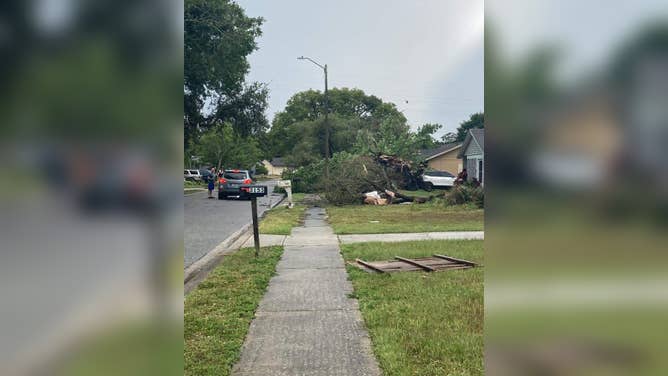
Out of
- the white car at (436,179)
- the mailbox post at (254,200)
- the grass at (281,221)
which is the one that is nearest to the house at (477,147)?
the mailbox post at (254,200)

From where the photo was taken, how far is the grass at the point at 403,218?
40.7 feet

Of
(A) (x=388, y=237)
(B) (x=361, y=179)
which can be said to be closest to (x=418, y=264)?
(A) (x=388, y=237)

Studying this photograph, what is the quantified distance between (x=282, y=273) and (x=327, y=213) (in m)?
10.6

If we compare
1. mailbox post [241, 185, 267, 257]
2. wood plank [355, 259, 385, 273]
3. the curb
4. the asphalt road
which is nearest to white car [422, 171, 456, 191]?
the asphalt road

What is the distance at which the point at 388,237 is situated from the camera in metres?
11.0

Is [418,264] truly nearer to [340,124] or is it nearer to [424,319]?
[424,319]

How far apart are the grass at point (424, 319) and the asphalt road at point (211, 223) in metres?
2.25
